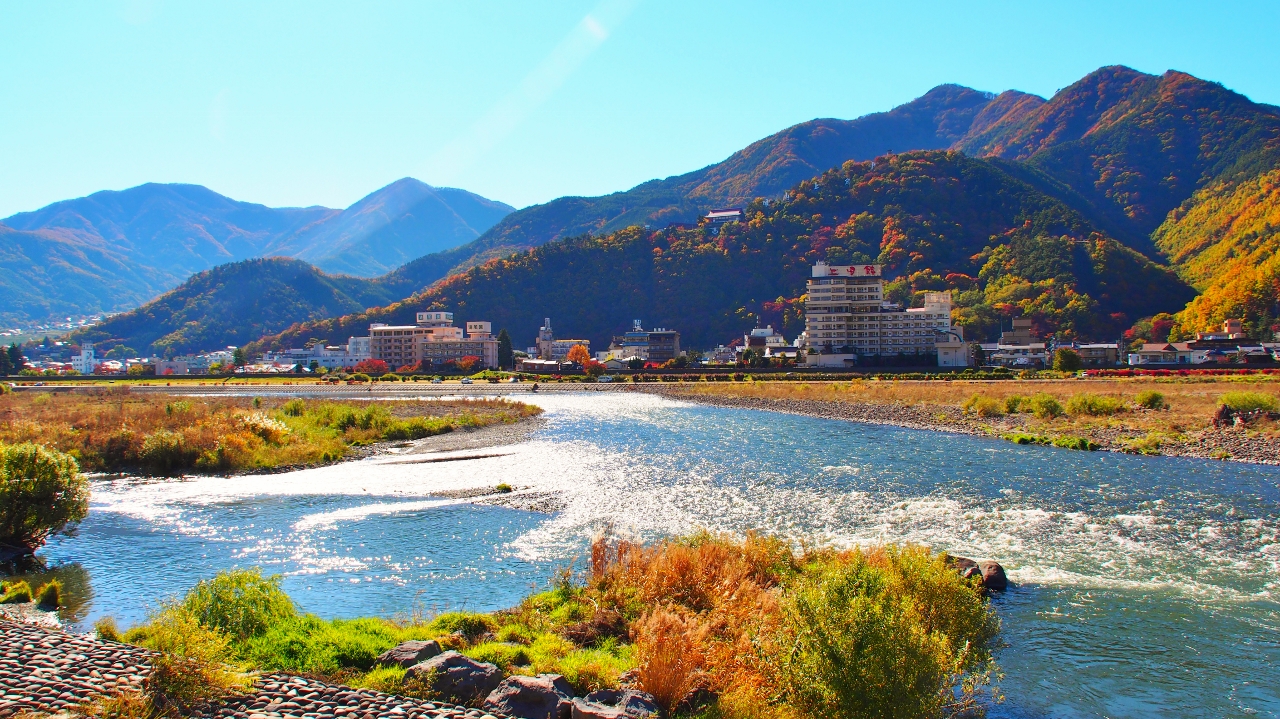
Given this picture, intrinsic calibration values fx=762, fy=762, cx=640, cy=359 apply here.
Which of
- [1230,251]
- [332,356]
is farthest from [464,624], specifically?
[1230,251]

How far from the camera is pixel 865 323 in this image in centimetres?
8938

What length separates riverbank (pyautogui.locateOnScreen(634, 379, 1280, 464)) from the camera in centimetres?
2630

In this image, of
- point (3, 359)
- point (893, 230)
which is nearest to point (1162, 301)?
point (893, 230)

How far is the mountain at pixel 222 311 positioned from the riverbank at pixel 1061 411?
5875 inches

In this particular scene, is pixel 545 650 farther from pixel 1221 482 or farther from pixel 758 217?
pixel 758 217

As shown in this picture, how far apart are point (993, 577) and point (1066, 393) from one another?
35.8m

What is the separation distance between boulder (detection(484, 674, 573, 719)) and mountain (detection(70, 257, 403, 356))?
18681 centimetres

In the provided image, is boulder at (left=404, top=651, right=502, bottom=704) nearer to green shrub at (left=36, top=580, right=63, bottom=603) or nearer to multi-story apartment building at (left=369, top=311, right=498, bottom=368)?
green shrub at (left=36, top=580, right=63, bottom=603)

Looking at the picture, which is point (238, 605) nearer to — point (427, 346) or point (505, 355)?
point (505, 355)

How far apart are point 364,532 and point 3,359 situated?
363ft

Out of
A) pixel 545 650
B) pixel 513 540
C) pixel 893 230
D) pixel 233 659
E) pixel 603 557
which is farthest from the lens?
pixel 893 230

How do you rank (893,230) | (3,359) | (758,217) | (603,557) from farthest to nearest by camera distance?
(758,217), (893,230), (3,359), (603,557)

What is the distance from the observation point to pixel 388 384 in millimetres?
81000

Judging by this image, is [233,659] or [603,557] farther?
[603,557]
